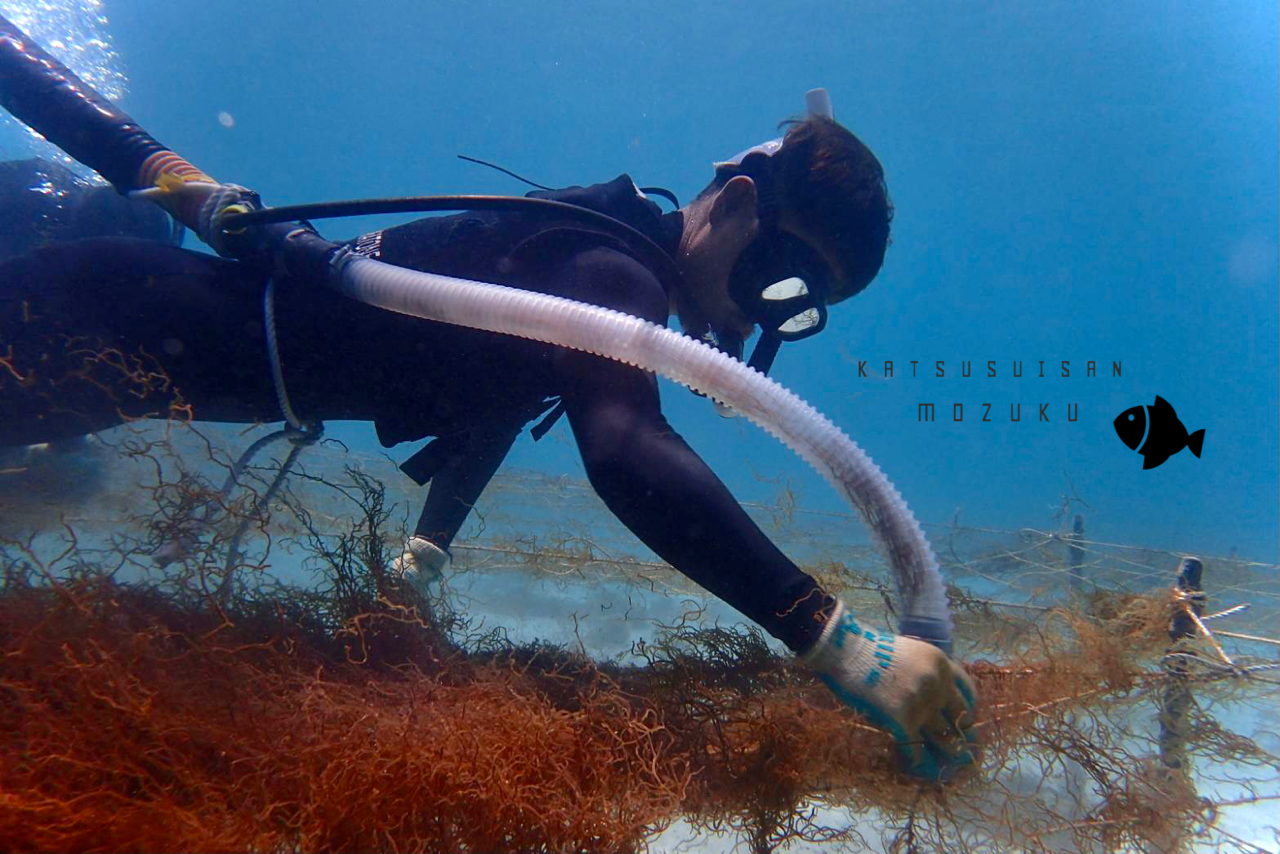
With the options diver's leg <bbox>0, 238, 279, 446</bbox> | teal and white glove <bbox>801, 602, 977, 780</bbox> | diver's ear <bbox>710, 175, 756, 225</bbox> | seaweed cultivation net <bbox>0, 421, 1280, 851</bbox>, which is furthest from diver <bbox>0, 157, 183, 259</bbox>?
teal and white glove <bbox>801, 602, 977, 780</bbox>

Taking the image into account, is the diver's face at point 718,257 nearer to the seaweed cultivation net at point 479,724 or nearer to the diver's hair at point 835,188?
the diver's hair at point 835,188

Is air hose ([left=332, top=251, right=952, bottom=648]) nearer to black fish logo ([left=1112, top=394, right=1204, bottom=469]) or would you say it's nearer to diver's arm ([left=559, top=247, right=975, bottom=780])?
diver's arm ([left=559, top=247, right=975, bottom=780])

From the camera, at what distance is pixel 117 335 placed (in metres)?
1.84

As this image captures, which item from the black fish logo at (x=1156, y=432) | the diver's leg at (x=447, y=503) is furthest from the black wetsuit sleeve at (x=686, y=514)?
the black fish logo at (x=1156, y=432)

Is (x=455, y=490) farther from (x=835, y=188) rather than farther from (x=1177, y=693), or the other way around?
(x=1177, y=693)

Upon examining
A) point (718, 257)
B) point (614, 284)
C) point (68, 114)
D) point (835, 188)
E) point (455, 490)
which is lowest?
point (455, 490)

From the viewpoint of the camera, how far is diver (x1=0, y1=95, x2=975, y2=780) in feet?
4.89

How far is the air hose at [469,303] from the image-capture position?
1.61 m

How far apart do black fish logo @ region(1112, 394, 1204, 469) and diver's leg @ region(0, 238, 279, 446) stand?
3.66 meters

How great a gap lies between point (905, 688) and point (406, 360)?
1.83 metres

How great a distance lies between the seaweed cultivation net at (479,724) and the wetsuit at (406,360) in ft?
0.94

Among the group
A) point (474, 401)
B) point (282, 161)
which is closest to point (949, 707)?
point (474, 401)

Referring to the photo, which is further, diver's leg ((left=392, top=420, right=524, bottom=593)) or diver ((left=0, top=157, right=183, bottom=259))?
diver ((left=0, top=157, right=183, bottom=259))

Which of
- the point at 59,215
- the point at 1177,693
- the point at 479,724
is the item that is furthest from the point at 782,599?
the point at 59,215
